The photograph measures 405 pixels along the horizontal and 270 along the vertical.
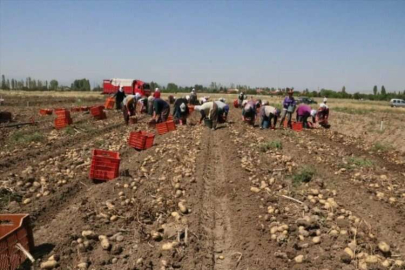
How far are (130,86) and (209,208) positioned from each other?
32707mm

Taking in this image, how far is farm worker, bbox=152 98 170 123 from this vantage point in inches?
524

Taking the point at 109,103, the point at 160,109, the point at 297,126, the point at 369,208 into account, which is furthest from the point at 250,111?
the point at 109,103

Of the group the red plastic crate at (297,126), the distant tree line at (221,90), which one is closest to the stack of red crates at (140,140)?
the red plastic crate at (297,126)

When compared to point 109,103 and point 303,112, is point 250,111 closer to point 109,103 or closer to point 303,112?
point 303,112

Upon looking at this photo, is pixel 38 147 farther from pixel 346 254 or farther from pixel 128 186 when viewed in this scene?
pixel 346 254

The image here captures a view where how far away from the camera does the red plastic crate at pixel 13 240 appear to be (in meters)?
3.45

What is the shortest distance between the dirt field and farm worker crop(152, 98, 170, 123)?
4.14 m

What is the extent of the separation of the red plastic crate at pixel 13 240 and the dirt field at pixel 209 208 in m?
0.18

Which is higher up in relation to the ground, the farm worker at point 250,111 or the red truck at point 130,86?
the red truck at point 130,86

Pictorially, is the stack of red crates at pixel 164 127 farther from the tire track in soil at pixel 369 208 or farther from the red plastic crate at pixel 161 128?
the tire track in soil at pixel 369 208

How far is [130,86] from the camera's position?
36.6 metres

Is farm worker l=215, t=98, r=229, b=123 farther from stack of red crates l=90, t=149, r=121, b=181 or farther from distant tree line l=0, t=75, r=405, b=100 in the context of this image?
distant tree line l=0, t=75, r=405, b=100

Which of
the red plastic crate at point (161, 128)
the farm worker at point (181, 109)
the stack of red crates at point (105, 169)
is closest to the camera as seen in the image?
the stack of red crates at point (105, 169)

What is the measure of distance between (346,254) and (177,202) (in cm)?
259
